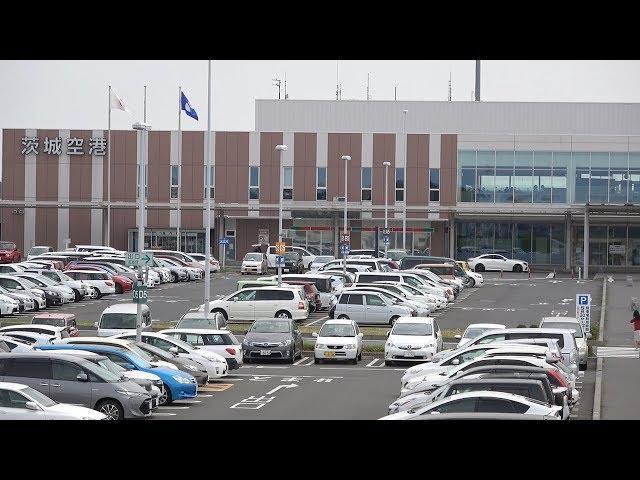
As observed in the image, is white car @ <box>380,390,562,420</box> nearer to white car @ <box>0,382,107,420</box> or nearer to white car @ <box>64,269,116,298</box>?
white car @ <box>0,382,107,420</box>

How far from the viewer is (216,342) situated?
30.7 metres

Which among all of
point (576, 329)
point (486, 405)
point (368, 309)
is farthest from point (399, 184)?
point (486, 405)

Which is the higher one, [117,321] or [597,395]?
[117,321]

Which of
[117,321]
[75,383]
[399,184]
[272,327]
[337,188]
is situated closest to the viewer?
[75,383]

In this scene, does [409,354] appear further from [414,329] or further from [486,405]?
[486,405]

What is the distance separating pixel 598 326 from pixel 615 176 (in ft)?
132

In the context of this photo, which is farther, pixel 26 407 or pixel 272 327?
pixel 272 327

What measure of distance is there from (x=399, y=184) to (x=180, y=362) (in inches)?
2160

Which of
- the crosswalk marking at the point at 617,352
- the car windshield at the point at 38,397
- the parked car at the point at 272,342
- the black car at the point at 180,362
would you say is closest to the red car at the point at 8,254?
the parked car at the point at 272,342

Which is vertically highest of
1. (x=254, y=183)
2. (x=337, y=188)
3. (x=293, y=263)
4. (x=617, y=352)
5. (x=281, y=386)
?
(x=254, y=183)

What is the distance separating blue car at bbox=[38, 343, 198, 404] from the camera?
24766 mm
